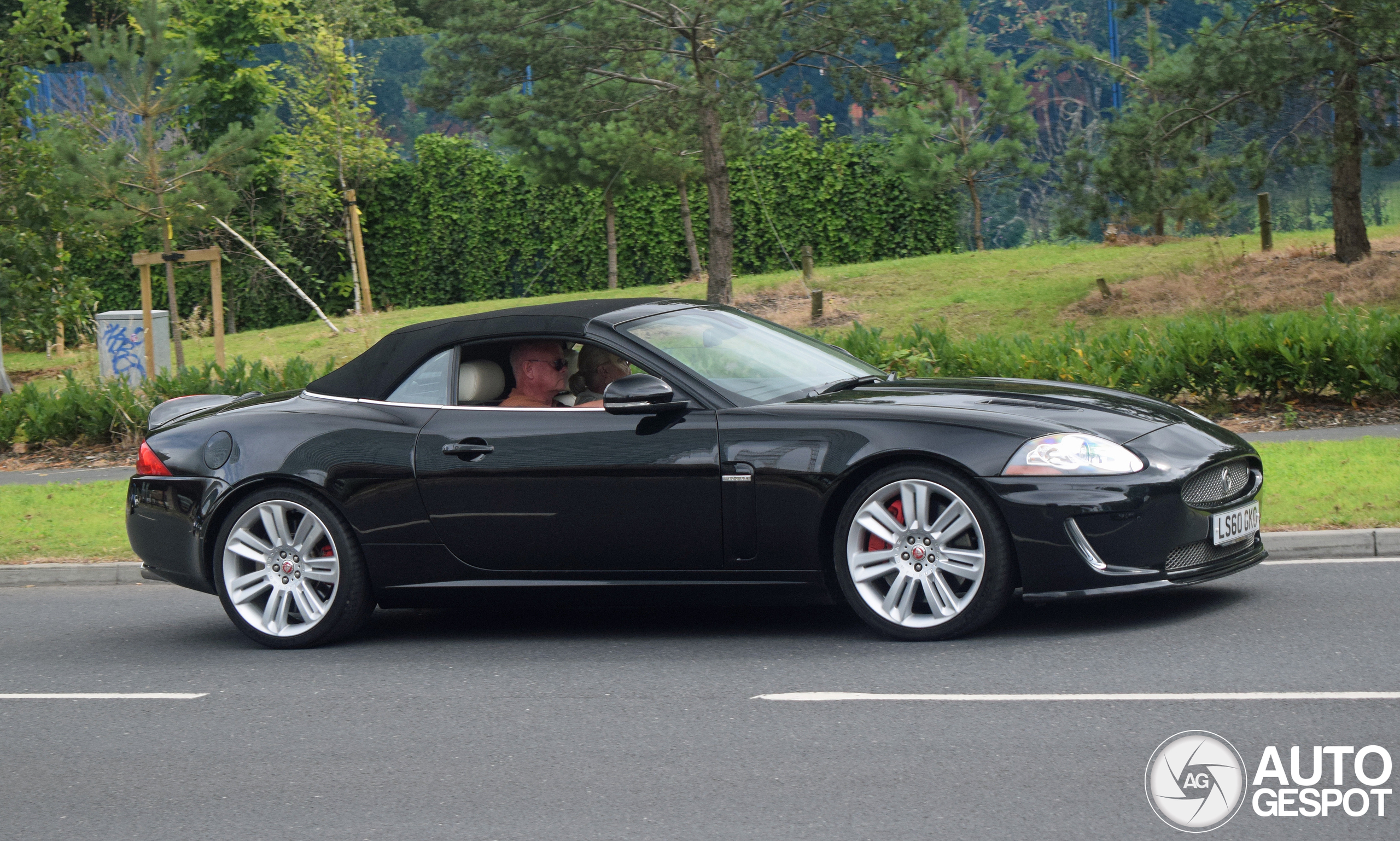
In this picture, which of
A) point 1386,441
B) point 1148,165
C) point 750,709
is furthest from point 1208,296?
point 750,709

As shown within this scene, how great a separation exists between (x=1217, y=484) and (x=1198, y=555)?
0.33 meters

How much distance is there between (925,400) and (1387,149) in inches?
566

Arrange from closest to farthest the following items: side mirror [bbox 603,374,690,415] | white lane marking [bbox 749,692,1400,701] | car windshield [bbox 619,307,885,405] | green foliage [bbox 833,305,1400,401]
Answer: white lane marking [bbox 749,692,1400,701], side mirror [bbox 603,374,690,415], car windshield [bbox 619,307,885,405], green foliage [bbox 833,305,1400,401]

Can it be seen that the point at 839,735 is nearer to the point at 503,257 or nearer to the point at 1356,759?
the point at 1356,759

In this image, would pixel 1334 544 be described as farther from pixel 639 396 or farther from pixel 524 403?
pixel 524 403

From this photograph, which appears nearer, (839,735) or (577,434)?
(839,735)

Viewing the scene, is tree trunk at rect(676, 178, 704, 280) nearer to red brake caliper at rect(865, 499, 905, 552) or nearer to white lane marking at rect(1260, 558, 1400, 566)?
white lane marking at rect(1260, 558, 1400, 566)

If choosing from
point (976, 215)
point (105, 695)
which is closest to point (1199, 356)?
point (105, 695)

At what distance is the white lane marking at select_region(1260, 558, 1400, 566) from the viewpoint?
7.68m

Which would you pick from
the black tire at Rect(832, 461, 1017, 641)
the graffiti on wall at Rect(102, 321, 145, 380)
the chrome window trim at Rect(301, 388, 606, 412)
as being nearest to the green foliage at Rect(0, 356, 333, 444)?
the graffiti on wall at Rect(102, 321, 145, 380)

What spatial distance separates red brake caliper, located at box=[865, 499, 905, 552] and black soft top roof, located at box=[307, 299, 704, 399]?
1.68 metres

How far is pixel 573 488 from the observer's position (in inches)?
258

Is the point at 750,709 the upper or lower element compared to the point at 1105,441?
lower

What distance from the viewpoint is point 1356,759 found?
4.52m
